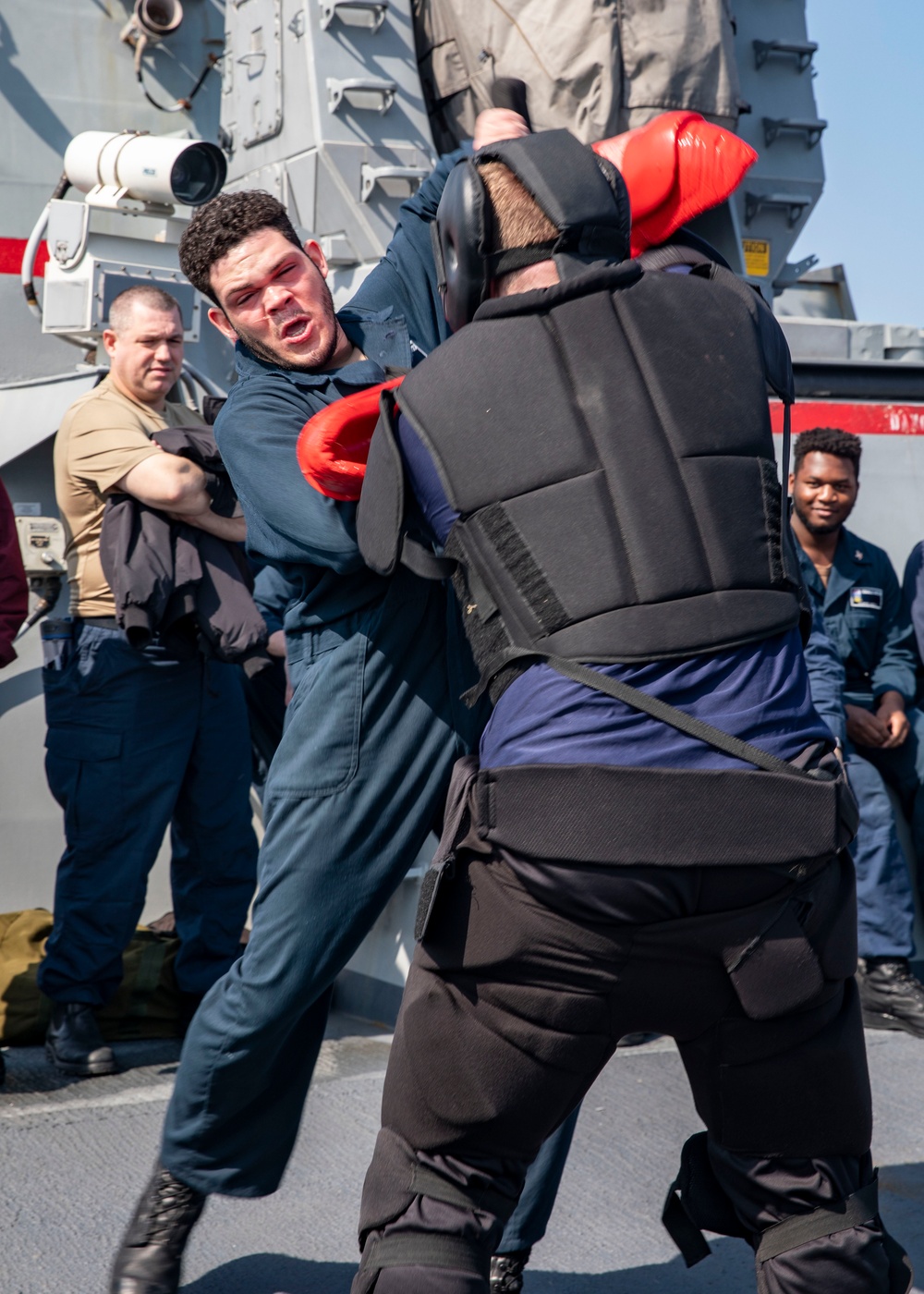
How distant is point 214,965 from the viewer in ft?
13.0

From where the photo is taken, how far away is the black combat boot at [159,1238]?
2.30 metres

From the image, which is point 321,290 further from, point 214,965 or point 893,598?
point 893,598

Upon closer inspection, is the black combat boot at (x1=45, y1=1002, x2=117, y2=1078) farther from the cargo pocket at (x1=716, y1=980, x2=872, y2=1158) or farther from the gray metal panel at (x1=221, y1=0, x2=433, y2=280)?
the gray metal panel at (x1=221, y1=0, x2=433, y2=280)

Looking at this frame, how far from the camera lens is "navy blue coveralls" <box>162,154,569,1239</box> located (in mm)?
2207

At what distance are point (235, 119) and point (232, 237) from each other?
3.76 metres

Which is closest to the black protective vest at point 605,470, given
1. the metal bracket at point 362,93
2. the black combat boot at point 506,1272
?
the black combat boot at point 506,1272

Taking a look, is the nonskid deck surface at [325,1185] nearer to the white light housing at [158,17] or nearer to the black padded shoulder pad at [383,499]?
the black padded shoulder pad at [383,499]

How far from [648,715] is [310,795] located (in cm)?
79

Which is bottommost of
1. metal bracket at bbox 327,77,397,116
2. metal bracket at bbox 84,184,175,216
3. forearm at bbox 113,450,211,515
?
forearm at bbox 113,450,211,515

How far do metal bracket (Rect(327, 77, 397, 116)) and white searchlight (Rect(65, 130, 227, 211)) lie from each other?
0.95m

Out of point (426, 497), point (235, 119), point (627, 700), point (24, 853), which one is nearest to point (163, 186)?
point (235, 119)

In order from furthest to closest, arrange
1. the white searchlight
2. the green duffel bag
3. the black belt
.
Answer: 1. the white searchlight
2. the green duffel bag
3. the black belt

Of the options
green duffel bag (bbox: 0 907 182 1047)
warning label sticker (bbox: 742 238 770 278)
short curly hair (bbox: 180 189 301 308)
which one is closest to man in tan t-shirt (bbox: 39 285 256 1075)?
green duffel bag (bbox: 0 907 182 1047)

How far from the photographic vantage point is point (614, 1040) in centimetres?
168
